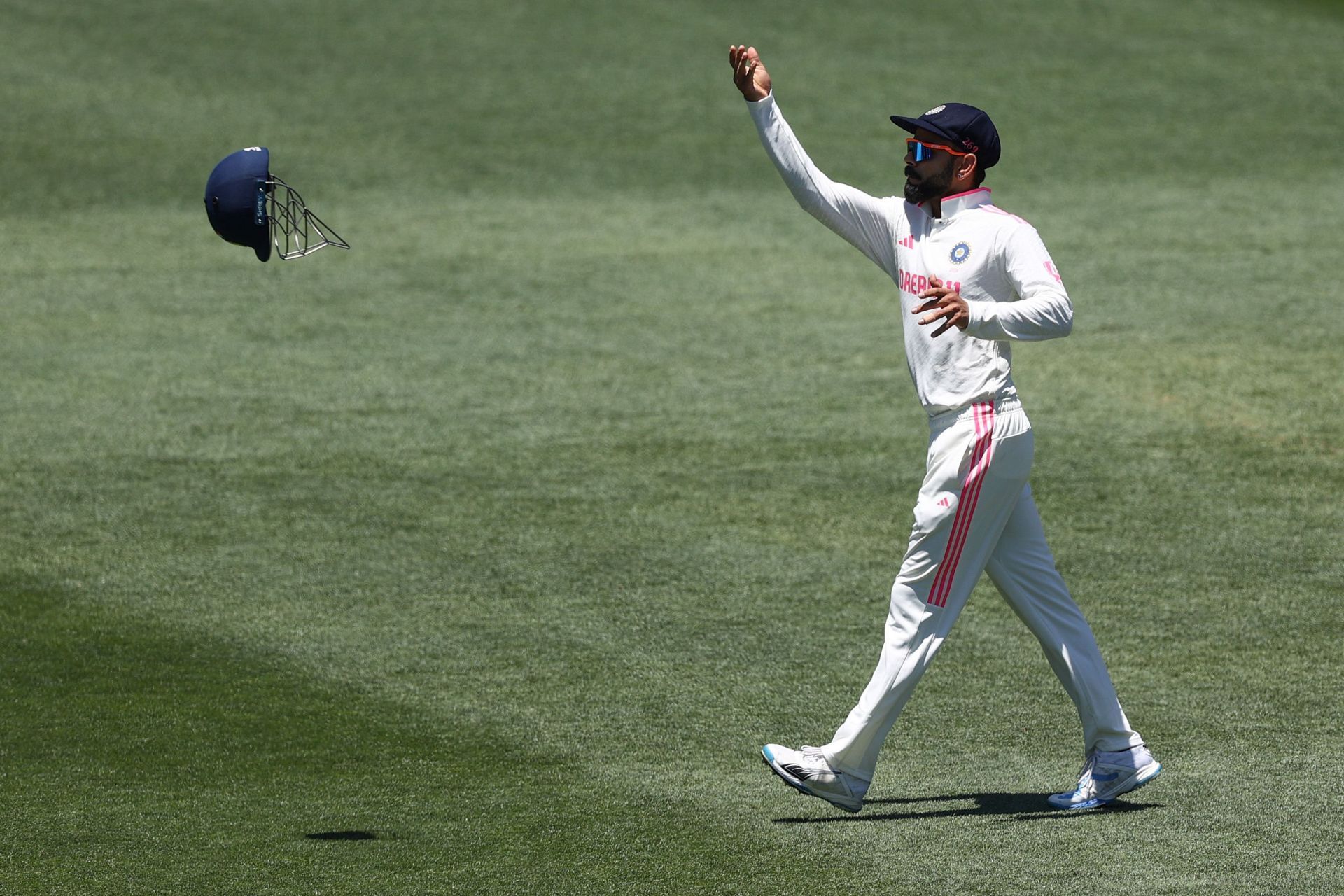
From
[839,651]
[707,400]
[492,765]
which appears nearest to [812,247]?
[707,400]

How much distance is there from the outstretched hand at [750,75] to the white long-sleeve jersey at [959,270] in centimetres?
4

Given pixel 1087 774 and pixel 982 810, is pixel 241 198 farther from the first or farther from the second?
pixel 1087 774

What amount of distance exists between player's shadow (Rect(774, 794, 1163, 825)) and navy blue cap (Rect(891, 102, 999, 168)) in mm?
2007

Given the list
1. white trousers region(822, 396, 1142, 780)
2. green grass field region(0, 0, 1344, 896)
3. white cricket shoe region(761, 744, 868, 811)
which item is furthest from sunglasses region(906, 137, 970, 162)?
green grass field region(0, 0, 1344, 896)

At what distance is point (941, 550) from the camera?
221 inches

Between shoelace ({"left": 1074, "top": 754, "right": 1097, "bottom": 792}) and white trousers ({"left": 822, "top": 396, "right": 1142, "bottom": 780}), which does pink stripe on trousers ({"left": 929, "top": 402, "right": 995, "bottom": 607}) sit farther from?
shoelace ({"left": 1074, "top": 754, "right": 1097, "bottom": 792})

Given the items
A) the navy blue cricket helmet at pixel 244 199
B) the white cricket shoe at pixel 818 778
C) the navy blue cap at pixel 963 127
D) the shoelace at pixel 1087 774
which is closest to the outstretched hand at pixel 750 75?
the navy blue cap at pixel 963 127

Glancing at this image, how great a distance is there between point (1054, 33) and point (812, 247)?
6.43m

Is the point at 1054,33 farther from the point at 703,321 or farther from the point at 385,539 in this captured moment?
the point at 385,539

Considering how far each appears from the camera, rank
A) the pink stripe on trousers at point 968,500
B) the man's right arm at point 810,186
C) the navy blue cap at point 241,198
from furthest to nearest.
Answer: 1. the navy blue cap at point 241,198
2. the man's right arm at point 810,186
3. the pink stripe on trousers at point 968,500

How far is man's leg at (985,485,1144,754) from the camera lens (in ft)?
18.8

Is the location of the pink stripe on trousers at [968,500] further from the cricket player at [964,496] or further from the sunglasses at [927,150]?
the sunglasses at [927,150]

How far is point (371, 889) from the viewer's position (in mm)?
5105

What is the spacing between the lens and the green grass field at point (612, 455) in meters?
5.70
